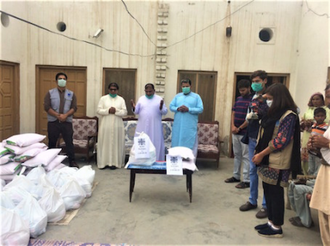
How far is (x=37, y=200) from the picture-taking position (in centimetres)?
303

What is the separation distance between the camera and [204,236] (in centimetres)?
275

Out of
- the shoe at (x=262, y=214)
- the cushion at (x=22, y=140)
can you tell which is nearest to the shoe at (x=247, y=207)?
the shoe at (x=262, y=214)

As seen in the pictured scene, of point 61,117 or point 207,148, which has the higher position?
point 61,117

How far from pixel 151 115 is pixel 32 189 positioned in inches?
Result: 92.8

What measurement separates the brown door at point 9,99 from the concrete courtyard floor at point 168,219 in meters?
2.84

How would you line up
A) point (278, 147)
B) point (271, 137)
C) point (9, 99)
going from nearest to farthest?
point (278, 147) → point (271, 137) → point (9, 99)

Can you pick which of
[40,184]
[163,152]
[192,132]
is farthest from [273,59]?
[40,184]

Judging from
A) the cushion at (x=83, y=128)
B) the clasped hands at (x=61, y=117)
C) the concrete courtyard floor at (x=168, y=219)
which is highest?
the clasped hands at (x=61, y=117)

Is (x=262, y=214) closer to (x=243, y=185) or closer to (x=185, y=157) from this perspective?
(x=243, y=185)

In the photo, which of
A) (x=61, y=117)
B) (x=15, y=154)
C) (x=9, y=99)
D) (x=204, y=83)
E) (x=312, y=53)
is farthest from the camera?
(x=204, y=83)

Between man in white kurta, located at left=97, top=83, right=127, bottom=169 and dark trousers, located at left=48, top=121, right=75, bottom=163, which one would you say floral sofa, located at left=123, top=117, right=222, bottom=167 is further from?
dark trousers, located at left=48, top=121, right=75, bottom=163

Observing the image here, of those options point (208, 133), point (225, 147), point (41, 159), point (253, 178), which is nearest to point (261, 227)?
point (253, 178)

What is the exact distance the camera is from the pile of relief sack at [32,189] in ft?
7.91

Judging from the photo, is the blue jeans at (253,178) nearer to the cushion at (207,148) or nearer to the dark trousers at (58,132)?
the cushion at (207,148)
